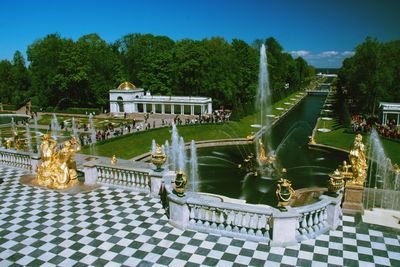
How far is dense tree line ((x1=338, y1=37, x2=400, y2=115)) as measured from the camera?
62.7 m

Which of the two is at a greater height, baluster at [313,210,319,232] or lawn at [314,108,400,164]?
baluster at [313,210,319,232]

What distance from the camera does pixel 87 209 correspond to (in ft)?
52.8

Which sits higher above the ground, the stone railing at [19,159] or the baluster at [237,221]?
the stone railing at [19,159]

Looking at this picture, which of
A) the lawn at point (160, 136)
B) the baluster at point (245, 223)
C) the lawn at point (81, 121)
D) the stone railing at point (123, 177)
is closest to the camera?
the baluster at point (245, 223)

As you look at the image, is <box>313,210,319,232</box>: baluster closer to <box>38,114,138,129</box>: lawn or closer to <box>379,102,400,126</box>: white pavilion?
<box>379,102,400,126</box>: white pavilion

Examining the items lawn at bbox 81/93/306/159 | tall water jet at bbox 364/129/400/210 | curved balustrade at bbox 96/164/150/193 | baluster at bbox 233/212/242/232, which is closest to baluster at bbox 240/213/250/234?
baluster at bbox 233/212/242/232

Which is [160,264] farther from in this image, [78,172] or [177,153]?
[177,153]

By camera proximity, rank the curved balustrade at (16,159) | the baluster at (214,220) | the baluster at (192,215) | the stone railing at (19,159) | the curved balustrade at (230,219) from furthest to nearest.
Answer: the curved balustrade at (16,159), the stone railing at (19,159), the baluster at (192,215), the baluster at (214,220), the curved balustrade at (230,219)

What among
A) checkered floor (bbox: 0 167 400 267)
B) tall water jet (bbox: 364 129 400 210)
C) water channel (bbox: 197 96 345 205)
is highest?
checkered floor (bbox: 0 167 400 267)

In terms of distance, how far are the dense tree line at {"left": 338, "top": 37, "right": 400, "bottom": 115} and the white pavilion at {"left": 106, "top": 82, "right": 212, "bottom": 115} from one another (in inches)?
1144

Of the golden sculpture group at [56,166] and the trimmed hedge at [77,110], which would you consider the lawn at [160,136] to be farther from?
the trimmed hedge at [77,110]

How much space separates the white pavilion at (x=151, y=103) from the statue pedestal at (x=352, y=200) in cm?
5396

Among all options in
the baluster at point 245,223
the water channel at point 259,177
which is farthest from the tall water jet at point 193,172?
the baluster at point 245,223

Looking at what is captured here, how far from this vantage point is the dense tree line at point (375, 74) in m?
62.7
